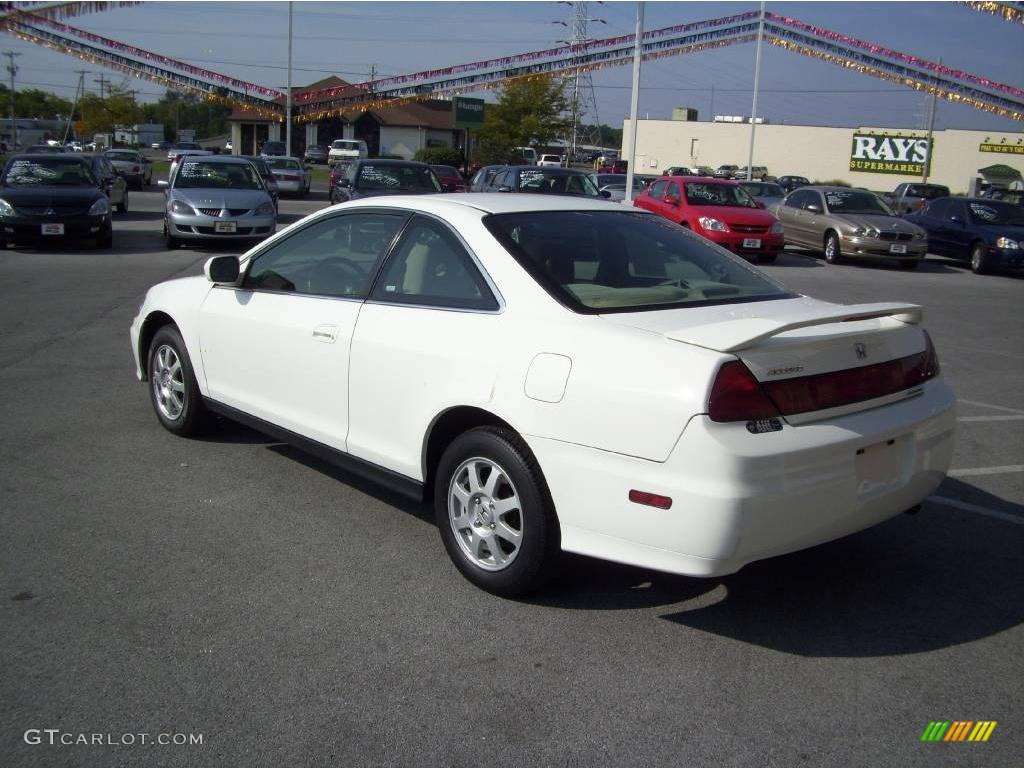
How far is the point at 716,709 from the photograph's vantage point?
3.19 m

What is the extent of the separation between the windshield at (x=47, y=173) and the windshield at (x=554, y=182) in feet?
27.0

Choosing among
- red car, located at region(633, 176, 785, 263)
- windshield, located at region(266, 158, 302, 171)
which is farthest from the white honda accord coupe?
windshield, located at region(266, 158, 302, 171)

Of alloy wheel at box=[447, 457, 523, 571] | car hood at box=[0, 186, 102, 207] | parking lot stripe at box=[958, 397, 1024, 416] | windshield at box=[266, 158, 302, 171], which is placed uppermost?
windshield at box=[266, 158, 302, 171]

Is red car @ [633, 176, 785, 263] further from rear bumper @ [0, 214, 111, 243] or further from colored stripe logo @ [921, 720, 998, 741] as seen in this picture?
colored stripe logo @ [921, 720, 998, 741]

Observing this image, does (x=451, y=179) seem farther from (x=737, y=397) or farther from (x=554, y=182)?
(x=737, y=397)

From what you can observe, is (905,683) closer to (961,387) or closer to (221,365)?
(221,365)

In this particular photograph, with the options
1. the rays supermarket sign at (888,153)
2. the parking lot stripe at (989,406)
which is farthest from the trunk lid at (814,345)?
the rays supermarket sign at (888,153)

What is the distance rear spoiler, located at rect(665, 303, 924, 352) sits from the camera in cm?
339

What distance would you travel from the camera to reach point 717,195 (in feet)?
65.7

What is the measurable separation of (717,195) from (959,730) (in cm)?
1788

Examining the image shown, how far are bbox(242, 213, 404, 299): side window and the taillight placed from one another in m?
1.98

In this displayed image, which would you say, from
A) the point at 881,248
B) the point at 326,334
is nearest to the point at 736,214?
the point at 881,248

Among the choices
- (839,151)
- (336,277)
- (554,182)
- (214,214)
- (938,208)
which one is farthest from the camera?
(839,151)

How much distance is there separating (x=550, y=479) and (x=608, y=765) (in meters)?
1.11
